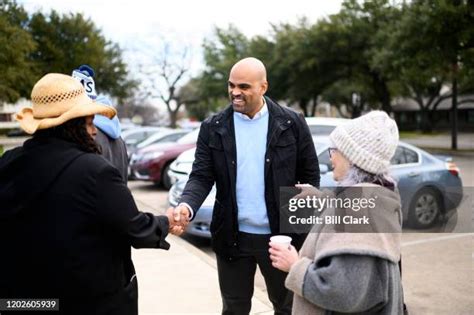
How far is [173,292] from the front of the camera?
4480mm

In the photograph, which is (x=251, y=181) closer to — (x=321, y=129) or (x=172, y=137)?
(x=321, y=129)

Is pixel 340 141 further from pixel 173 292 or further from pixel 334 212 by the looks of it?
pixel 173 292

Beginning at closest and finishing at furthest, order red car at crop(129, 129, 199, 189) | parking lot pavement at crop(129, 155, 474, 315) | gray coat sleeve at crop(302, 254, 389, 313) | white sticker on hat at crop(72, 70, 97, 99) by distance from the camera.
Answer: gray coat sleeve at crop(302, 254, 389, 313), white sticker on hat at crop(72, 70, 97, 99), parking lot pavement at crop(129, 155, 474, 315), red car at crop(129, 129, 199, 189)

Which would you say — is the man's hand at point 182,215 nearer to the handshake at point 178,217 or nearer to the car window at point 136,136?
the handshake at point 178,217

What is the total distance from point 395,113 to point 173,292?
6097 cm

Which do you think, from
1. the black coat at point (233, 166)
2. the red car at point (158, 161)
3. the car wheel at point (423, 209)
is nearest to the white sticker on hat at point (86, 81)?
the black coat at point (233, 166)

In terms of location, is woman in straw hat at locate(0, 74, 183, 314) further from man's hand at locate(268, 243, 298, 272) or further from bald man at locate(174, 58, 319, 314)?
bald man at locate(174, 58, 319, 314)

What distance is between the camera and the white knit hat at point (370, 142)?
67.9 inches

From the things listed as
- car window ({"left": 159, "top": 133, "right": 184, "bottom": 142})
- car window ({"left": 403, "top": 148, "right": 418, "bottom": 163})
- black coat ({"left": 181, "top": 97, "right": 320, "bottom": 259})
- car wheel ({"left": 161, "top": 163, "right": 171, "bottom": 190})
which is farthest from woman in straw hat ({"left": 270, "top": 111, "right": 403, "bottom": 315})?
car window ({"left": 159, "top": 133, "right": 184, "bottom": 142})

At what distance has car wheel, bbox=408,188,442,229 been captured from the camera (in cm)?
717

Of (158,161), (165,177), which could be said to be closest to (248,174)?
(158,161)

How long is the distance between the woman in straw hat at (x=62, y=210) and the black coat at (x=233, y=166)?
97cm

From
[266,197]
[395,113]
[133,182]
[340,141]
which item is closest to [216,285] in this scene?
[266,197]

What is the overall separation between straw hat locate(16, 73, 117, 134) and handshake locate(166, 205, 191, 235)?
3.13ft
